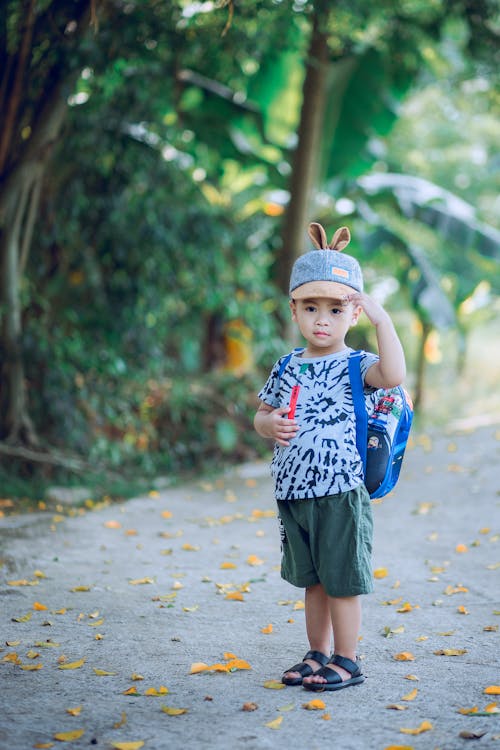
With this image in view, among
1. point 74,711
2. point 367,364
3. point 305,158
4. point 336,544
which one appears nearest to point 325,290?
point 367,364

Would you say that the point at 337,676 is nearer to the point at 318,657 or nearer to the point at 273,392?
the point at 318,657

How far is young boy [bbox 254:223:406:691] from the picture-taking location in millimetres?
3109

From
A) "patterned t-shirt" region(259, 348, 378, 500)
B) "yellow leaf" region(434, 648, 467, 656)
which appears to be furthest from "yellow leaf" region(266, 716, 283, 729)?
"yellow leaf" region(434, 648, 467, 656)

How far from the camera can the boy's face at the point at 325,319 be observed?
3.19 meters

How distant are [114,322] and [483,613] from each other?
5.34 metres

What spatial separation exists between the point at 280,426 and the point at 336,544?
44cm

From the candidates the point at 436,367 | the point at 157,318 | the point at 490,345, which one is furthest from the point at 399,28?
the point at 490,345

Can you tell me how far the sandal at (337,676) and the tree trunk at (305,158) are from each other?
22.5 ft

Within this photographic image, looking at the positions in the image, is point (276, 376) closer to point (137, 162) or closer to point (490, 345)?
point (137, 162)

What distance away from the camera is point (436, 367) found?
21297 mm

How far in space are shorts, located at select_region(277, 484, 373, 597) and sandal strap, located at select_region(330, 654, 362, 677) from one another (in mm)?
263

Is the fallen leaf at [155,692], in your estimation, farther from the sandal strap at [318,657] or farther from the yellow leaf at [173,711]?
the sandal strap at [318,657]

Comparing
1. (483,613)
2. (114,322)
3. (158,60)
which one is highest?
(158,60)

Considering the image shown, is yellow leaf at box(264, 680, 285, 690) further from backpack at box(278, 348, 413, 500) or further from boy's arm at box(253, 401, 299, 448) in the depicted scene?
boy's arm at box(253, 401, 299, 448)
